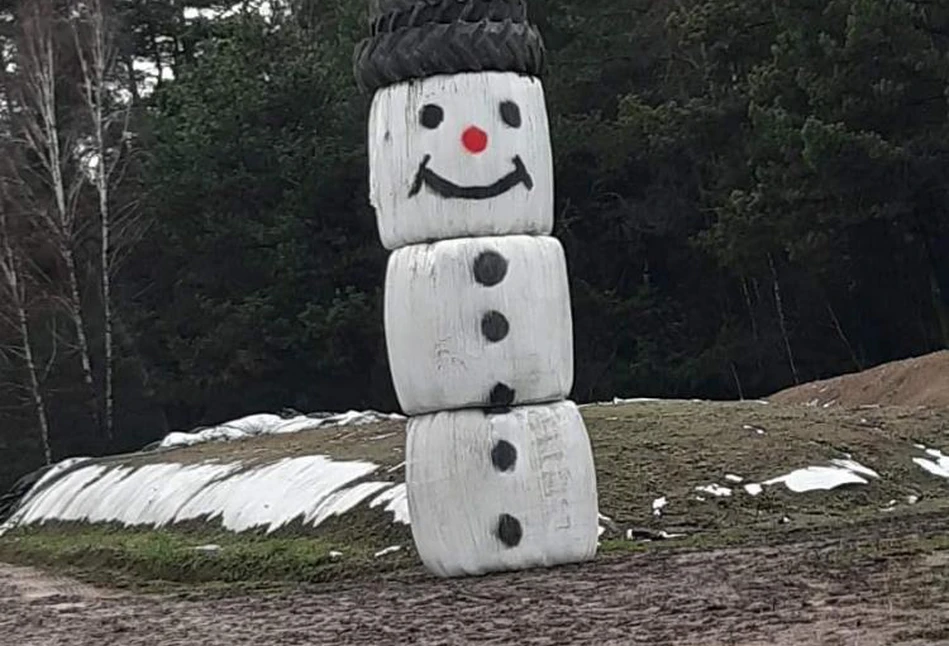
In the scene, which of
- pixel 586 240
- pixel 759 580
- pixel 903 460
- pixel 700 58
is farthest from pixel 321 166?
pixel 759 580

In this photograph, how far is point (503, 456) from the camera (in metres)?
9.59

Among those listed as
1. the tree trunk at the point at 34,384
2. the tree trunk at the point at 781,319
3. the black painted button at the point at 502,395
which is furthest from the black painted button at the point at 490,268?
the tree trunk at the point at 34,384

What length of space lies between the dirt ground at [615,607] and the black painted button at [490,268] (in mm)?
1703

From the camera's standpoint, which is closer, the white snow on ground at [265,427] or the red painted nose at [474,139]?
the red painted nose at [474,139]

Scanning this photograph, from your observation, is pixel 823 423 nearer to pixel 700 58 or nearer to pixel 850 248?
pixel 850 248

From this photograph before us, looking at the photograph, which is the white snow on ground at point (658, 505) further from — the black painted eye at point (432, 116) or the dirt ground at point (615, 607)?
the black painted eye at point (432, 116)

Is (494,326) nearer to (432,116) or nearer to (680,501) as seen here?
(432,116)

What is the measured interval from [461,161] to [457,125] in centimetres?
23

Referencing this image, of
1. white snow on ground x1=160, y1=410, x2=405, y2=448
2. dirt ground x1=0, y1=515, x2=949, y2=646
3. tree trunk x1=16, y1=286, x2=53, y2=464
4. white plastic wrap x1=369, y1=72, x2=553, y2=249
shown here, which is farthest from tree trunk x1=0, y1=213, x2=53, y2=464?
white plastic wrap x1=369, y1=72, x2=553, y2=249

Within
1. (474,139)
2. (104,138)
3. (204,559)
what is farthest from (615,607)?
(104,138)

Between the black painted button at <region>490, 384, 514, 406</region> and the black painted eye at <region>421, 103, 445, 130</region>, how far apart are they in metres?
1.60

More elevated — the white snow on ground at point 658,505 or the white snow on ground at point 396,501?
the white snow on ground at point 396,501

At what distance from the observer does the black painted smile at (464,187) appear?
9781 mm

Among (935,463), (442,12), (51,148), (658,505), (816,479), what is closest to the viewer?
(442,12)
